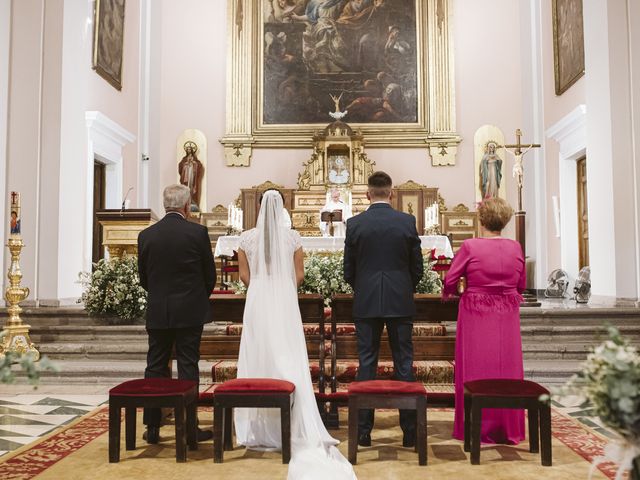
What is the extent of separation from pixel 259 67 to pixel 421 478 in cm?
1339

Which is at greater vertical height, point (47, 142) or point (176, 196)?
point (47, 142)

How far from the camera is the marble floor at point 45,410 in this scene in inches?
199

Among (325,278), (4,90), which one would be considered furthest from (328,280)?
(4,90)

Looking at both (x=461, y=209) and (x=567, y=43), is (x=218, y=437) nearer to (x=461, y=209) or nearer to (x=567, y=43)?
(x=567, y=43)

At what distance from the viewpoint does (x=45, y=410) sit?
5.93 meters

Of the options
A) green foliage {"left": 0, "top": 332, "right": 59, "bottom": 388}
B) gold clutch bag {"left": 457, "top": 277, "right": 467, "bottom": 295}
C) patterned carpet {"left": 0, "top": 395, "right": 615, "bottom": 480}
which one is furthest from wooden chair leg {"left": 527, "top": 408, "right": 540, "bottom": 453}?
green foliage {"left": 0, "top": 332, "right": 59, "bottom": 388}

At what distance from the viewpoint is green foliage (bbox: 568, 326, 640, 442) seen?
6.77 feet

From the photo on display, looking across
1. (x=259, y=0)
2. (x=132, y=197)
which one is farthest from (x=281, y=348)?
(x=259, y=0)

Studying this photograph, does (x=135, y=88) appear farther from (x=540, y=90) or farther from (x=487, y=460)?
(x=487, y=460)

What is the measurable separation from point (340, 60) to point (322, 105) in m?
1.13

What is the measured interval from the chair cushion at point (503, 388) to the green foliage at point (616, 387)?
195 centimetres

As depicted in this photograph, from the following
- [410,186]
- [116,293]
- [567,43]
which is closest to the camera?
[116,293]

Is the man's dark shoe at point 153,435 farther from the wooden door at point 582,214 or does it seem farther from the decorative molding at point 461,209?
the decorative molding at point 461,209

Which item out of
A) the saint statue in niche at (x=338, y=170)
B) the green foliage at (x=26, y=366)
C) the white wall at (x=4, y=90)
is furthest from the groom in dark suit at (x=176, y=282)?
the saint statue in niche at (x=338, y=170)
